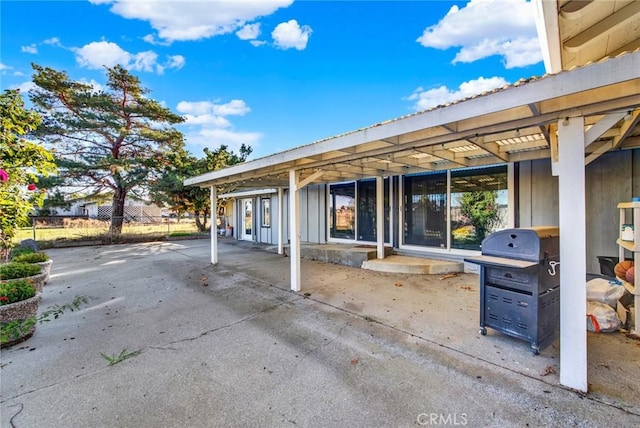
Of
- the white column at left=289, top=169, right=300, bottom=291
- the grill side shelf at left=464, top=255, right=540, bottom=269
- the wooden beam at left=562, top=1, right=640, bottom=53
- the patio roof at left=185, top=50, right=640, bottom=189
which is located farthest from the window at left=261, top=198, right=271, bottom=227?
the wooden beam at left=562, top=1, right=640, bottom=53

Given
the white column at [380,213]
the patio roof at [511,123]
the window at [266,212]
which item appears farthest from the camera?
the window at [266,212]

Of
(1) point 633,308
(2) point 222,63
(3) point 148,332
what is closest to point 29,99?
(2) point 222,63

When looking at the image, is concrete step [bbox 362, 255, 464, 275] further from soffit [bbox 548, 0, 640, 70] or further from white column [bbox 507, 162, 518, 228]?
soffit [bbox 548, 0, 640, 70]

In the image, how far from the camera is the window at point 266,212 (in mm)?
11834

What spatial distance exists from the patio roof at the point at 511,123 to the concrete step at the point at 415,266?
2.28 meters

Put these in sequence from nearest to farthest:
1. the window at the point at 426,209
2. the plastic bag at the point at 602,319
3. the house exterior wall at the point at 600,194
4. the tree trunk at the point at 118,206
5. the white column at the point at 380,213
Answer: the plastic bag at the point at 602,319 → the house exterior wall at the point at 600,194 → the window at the point at 426,209 → the white column at the point at 380,213 → the tree trunk at the point at 118,206

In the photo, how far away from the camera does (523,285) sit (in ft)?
8.89

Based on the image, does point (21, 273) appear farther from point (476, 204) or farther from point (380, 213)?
point (476, 204)

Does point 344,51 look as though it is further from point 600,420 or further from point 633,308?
point 600,420

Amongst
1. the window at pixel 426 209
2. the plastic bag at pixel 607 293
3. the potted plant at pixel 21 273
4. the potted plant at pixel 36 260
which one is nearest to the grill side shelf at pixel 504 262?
the plastic bag at pixel 607 293

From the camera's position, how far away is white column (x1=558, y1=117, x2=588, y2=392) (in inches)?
82.5

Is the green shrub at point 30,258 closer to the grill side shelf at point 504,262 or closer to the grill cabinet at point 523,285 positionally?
the grill side shelf at point 504,262

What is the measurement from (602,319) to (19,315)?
23.6 ft

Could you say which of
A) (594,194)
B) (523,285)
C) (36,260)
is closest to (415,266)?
(523,285)
